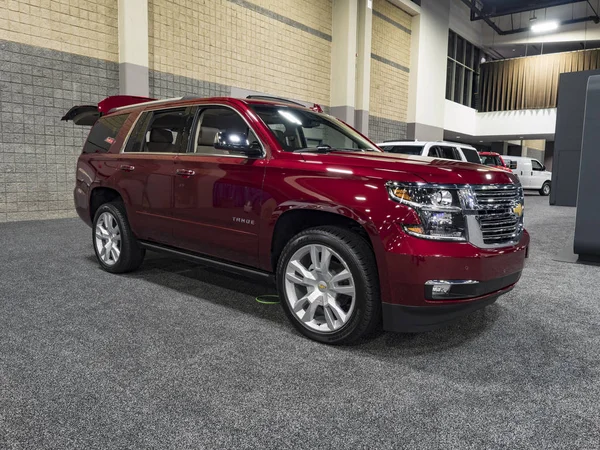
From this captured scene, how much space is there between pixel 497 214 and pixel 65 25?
352 inches

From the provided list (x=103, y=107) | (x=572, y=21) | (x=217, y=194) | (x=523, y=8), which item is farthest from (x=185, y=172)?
(x=572, y=21)

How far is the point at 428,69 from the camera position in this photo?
19891 mm

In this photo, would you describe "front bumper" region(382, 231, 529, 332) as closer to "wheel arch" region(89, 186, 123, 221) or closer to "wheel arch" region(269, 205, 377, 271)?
"wheel arch" region(269, 205, 377, 271)

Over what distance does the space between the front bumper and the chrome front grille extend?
11cm

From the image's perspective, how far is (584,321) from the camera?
139 inches

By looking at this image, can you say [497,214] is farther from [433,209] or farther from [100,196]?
[100,196]

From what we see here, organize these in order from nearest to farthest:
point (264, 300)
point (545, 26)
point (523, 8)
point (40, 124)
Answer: point (264, 300) < point (40, 124) < point (523, 8) < point (545, 26)

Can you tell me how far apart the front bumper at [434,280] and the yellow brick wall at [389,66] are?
15324 mm

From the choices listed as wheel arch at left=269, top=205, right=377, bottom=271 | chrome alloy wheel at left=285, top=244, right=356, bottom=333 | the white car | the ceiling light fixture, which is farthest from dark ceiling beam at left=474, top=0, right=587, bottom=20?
chrome alloy wheel at left=285, top=244, right=356, bottom=333

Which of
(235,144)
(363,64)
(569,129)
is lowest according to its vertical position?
(235,144)

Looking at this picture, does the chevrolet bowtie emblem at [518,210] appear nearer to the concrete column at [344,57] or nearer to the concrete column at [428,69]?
the concrete column at [344,57]

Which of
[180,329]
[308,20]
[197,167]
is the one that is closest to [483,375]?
[180,329]

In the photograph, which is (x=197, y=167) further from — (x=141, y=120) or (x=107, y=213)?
(x=107, y=213)

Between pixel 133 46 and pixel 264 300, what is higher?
pixel 133 46
